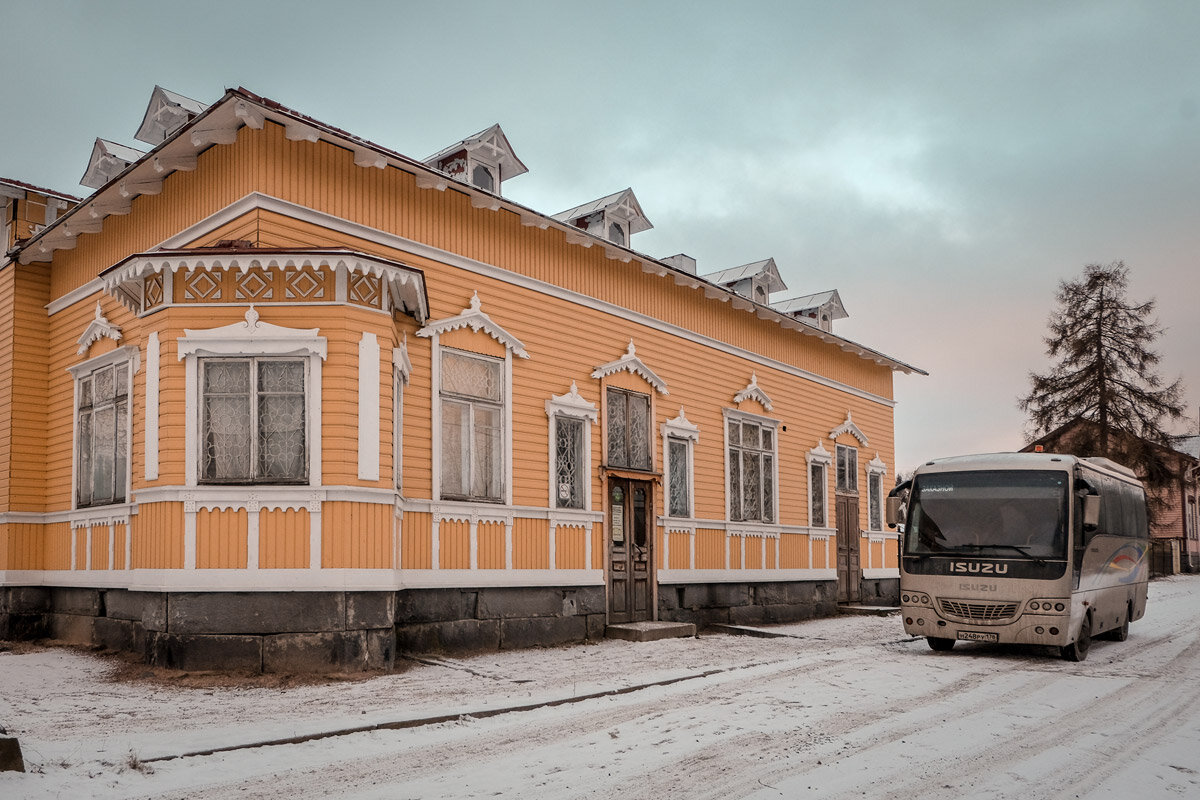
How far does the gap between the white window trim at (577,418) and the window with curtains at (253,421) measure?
4.69 metres

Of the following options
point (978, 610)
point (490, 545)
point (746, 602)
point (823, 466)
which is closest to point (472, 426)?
point (490, 545)

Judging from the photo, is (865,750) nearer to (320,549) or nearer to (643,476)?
(320,549)

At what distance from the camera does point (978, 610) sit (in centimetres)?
1336

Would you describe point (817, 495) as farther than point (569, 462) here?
Yes

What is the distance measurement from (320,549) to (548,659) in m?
3.47

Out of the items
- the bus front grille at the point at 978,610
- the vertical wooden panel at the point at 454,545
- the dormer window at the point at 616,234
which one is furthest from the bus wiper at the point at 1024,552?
the dormer window at the point at 616,234

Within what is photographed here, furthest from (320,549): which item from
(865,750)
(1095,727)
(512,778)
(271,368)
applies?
(1095,727)

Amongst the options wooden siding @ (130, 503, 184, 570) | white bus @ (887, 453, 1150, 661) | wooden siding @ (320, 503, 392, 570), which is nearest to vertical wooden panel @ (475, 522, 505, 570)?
wooden siding @ (320, 503, 392, 570)

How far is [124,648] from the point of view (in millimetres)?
13148

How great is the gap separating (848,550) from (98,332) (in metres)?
16.4

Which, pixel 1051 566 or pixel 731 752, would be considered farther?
pixel 1051 566

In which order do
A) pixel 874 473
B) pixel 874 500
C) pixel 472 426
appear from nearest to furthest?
pixel 472 426
pixel 874 500
pixel 874 473

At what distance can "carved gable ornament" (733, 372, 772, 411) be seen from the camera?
2009 centimetres

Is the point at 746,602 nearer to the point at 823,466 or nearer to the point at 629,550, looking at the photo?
the point at 629,550
